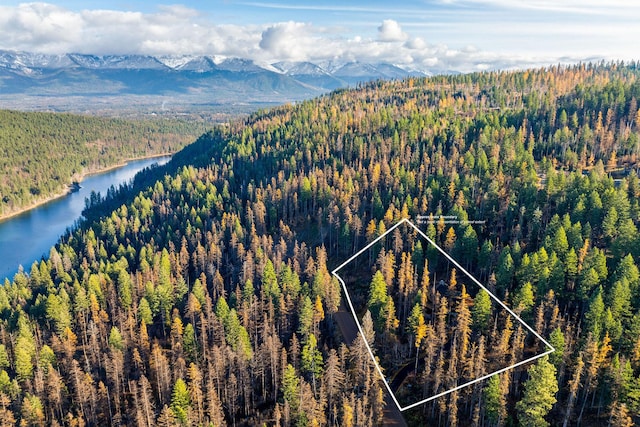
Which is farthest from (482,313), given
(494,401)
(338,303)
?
(338,303)

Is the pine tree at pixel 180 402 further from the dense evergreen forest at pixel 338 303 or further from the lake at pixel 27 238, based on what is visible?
the lake at pixel 27 238

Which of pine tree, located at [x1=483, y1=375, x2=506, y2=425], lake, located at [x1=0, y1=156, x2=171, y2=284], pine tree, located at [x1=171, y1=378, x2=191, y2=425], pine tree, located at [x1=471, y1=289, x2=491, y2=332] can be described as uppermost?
pine tree, located at [x1=471, y1=289, x2=491, y2=332]

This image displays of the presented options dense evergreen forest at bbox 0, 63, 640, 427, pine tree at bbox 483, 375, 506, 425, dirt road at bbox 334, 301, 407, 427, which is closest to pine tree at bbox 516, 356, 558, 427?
dense evergreen forest at bbox 0, 63, 640, 427

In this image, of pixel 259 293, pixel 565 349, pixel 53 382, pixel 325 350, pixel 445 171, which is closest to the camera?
pixel 565 349

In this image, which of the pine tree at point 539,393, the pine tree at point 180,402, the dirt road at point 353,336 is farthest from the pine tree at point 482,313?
the pine tree at point 180,402

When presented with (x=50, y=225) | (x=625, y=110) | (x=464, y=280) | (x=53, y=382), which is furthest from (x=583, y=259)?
(x=50, y=225)

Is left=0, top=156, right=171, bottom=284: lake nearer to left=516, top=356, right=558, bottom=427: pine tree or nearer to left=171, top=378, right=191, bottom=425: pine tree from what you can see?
left=171, top=378, right=191, bottom=425: pine tree

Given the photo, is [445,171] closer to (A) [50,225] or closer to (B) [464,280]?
(B) [464,280]

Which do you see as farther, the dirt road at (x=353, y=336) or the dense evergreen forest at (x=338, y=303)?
the dirt road at (x=353, y=336)
